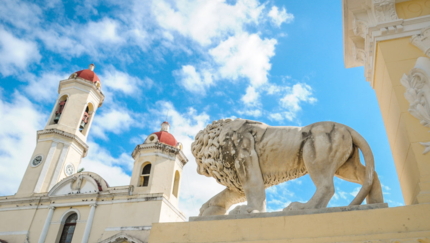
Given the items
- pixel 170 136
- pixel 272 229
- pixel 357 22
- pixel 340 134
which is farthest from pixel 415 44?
pixel 170 136

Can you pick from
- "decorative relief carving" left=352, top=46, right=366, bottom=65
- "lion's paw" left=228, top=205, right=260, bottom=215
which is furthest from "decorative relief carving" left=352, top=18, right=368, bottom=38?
"lion's paw" left=228, top=205, right=260, bottom=215

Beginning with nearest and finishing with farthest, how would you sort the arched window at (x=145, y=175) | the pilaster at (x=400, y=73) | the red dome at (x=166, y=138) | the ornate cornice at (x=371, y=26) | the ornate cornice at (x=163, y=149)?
the pilaster at (x=400, y=73)
the ornate cornice at (x=371, y=26)
the arched window at (x=145, y=175)
the ornate cornice at (x=163, y=149)
the red dome at (x=166, y=138)

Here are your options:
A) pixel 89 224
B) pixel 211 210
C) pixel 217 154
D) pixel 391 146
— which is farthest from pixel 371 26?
pixel 89 224

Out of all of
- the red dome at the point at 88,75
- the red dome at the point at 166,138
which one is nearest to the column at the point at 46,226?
the red dome at the point at 166,138

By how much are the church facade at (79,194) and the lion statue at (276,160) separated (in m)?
15.9

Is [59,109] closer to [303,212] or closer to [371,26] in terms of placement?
[371,26]

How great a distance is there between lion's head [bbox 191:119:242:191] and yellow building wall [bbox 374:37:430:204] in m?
1.84

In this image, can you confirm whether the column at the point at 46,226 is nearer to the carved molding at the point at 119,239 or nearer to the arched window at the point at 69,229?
the arched window at the point at 69,229

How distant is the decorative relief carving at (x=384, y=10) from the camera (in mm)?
4664

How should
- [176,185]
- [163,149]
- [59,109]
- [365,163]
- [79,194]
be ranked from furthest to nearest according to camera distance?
1. [59,109]
2. [176,185]
3. [163,149]
4. [79,194]
5. [365,163]

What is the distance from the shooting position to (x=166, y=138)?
930 inches

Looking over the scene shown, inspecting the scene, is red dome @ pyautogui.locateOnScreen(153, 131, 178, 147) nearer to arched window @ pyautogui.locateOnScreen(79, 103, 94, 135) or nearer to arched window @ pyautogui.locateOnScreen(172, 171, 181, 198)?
arched window @ pyautogui.locateOnScreen(172, 171, 181, 198)

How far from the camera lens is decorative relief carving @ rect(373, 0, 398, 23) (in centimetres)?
466

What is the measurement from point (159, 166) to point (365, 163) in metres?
19.1
